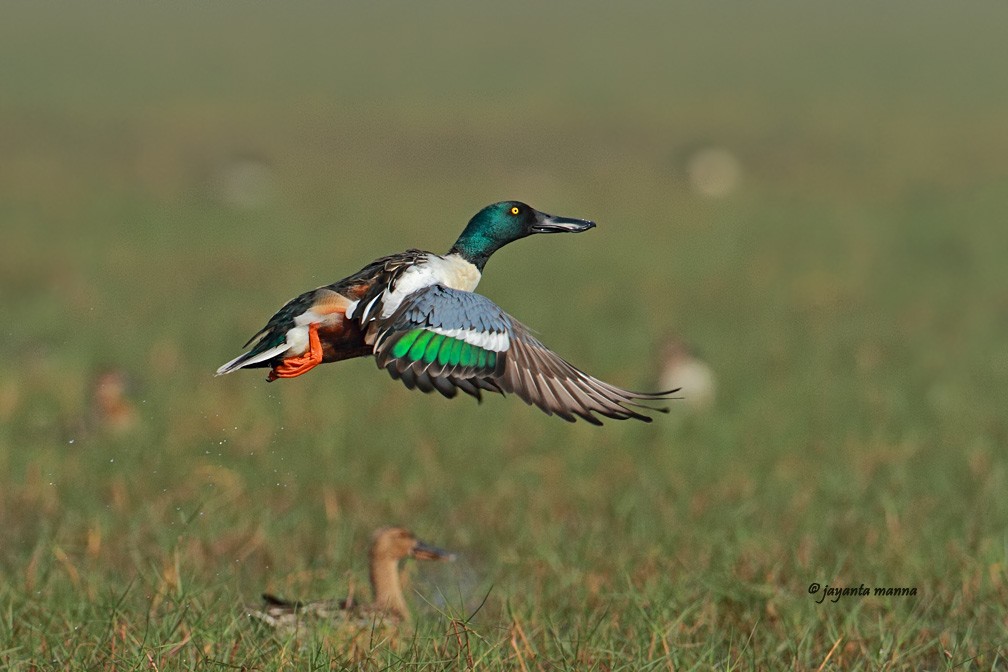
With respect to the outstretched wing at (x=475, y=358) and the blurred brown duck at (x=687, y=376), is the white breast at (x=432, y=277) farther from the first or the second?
the blurred brown duck at (x=687, y=376)

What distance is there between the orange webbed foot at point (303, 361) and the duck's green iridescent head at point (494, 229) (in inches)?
18.2

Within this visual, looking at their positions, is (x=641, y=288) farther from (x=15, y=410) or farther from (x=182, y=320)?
(x=15, y=410)

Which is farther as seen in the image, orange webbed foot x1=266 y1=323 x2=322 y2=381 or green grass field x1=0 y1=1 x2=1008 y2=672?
green grass field x1=0 y1=1 x2=1008 y2=672

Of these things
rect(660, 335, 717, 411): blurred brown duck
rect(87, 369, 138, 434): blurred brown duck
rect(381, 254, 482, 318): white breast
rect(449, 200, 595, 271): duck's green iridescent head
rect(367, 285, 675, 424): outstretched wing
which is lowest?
rect(660, 335, 717, 411): blurred brown duck

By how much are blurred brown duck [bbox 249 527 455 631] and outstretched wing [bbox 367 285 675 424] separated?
42.3 inches

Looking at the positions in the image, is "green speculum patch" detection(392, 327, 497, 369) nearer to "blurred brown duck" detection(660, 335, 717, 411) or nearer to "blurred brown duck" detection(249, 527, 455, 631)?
"blurred brown duck" detection(249, 527, 455, 631)

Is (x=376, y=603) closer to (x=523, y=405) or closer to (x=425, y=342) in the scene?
(x=425, y=342)

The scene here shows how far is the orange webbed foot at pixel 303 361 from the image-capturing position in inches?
112

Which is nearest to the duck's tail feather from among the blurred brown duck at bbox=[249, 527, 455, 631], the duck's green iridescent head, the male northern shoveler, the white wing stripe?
the male northern shoveler

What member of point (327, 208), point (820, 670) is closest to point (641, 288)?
point (327, 208)

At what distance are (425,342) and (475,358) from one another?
11cm

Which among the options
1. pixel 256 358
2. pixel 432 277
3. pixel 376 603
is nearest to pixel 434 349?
pixel 432 277

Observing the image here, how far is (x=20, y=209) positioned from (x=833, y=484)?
32.5ft

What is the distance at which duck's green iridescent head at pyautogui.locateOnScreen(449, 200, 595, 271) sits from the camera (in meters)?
3.23
